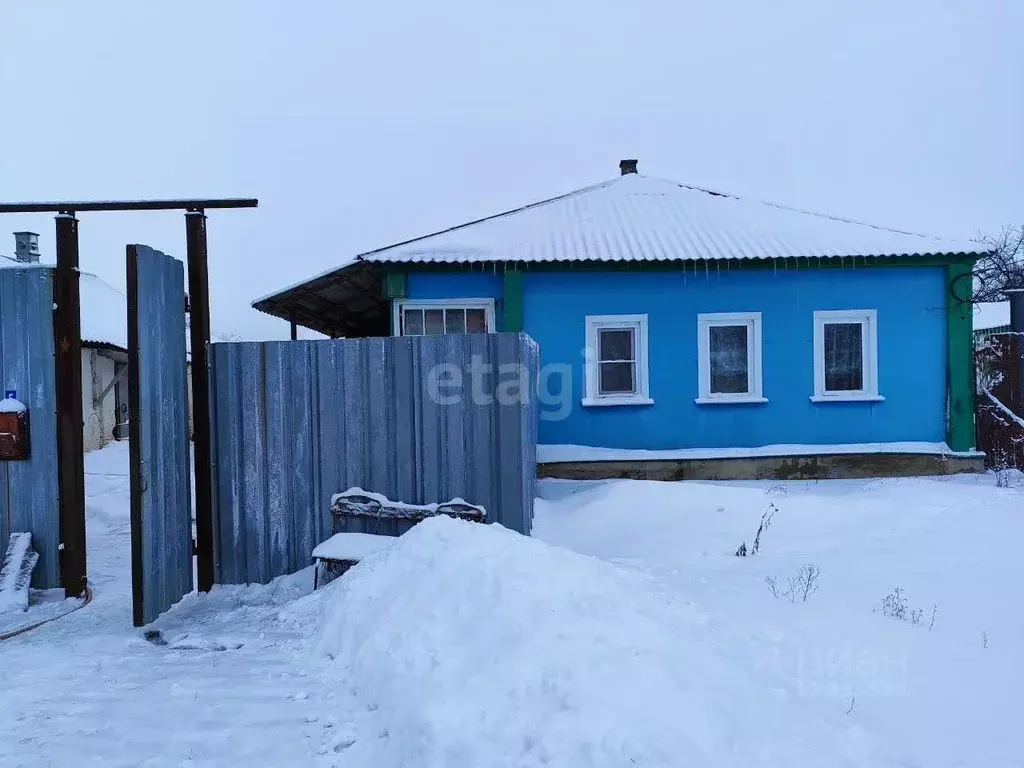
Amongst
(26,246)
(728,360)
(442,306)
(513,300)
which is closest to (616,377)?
(728,360)

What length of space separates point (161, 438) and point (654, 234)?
26.8ft

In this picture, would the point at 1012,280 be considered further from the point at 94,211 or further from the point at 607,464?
the point at 94,211

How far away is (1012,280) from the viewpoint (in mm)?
19234

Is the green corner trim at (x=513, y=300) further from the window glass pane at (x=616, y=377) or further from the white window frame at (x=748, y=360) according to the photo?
the white window frame at (x=748, y=360)

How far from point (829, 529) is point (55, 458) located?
22.2 ft

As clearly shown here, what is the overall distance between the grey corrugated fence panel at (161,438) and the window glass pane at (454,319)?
506 cm

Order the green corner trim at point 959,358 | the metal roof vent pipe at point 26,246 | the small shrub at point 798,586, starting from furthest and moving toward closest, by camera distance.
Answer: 1. the metal roof vent pipe at point 26,246
2. the green corner trim at point 959,358
3. the small shrub at point 798,586

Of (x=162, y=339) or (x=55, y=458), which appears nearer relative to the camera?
(x=162, y=339)

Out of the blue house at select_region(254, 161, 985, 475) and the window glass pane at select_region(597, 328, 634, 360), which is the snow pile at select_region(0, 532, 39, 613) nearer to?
the blue house at select_region(254, 161, 985, 475)

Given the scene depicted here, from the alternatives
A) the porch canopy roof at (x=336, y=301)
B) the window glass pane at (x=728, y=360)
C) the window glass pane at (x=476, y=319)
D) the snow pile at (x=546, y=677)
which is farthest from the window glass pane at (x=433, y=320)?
the snow pile at (x=546, y=677)

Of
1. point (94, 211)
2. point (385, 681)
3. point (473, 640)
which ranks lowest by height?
point (385, 681)

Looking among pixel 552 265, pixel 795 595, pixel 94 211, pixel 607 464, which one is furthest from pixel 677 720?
pixel 552 265

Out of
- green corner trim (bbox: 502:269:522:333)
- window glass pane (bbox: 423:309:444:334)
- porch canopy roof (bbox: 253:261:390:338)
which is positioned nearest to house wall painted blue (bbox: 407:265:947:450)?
green corner trim (bbox: 502:269:522:333)

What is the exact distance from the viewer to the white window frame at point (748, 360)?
1019 centimetres
